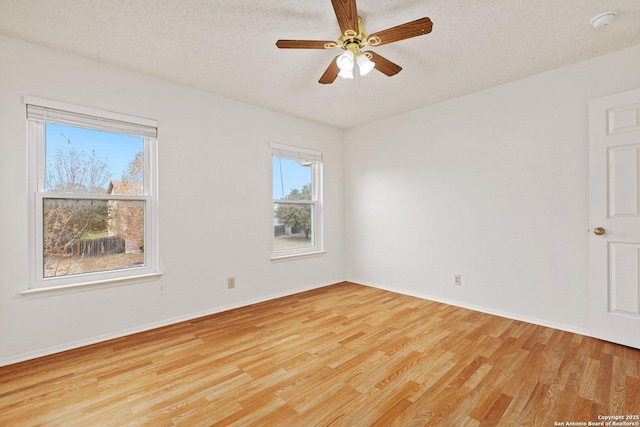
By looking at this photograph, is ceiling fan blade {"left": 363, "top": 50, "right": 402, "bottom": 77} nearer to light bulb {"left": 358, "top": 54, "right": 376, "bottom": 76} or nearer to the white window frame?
light bulb {"left": 358, "top": 54, "right": 376, "bottom": 76}

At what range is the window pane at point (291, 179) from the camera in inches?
164

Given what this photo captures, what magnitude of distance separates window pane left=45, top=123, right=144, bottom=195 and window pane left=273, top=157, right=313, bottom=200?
166cm

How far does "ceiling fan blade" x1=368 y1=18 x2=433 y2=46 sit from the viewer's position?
1.80 meters

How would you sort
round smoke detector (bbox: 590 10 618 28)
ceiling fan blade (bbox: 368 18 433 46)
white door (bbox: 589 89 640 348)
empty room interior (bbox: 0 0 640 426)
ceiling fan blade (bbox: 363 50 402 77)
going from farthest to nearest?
white door (bbox: 589 89 640 348) < ceiling fan blade (bbox: 363 50 402 77) < round smoke detector (bbox: 590 10 618 28) < empty room interior (bbox: 0 0 640 426) < ceiling fan blade (bbox: 368 18 433 46)

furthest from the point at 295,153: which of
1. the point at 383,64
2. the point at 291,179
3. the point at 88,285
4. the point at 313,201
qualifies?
the point at 88,285

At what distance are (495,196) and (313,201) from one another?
240 centimetres

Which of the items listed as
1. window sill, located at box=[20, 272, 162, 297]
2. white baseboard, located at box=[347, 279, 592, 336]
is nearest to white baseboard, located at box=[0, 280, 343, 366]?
window sill, located at box=[20, 272, 162, 297]

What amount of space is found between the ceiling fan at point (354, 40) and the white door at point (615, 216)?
1897 millimetres

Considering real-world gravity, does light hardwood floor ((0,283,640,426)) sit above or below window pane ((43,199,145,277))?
below

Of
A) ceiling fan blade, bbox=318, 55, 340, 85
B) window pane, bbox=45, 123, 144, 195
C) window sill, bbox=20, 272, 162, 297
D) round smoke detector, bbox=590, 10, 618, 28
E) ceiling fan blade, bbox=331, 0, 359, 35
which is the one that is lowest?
window sill, bbox=20, 272, 162, 297

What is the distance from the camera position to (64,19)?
2.12m

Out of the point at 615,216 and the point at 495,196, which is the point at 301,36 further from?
the point at 615,216

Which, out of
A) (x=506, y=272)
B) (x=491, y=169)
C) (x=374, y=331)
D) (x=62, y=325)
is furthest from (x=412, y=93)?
(x=62, y=325)

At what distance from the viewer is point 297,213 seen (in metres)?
4.42
